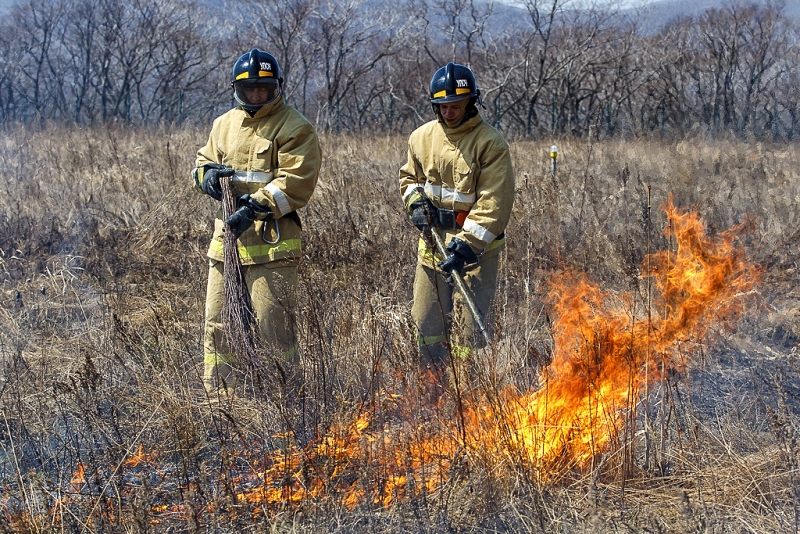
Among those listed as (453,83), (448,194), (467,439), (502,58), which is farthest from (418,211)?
(502,58)

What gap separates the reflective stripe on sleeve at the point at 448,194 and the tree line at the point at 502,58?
14.9m

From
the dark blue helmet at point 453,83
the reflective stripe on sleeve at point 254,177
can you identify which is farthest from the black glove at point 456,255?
the reflective stripe on sleeve at point 254,177

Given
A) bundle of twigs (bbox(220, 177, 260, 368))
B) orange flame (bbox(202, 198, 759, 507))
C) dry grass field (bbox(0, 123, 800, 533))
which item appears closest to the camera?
dry grass field (bbox(0, 123, 800, 533))

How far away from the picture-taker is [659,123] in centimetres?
2458

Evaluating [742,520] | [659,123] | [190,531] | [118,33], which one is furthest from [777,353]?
[118,33]

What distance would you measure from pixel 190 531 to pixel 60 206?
20.8ft

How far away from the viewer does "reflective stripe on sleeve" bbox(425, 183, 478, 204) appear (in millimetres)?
3809

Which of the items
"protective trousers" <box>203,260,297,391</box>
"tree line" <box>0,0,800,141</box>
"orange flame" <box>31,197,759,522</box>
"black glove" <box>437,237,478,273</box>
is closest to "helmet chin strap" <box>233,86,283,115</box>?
"protective trousers" <box>203,260,297,391</box>

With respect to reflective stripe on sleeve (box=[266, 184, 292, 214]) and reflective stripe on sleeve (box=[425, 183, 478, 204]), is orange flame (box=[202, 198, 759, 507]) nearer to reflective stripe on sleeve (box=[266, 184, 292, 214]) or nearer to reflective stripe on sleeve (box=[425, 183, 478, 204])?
reflective stripe on sleeve (box=[425, 183, 478, 204])

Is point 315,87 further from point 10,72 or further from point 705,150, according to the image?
point 705,150

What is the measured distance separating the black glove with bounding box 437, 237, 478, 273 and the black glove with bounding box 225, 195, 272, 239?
973 millimetres

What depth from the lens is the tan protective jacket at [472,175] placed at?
3680mm

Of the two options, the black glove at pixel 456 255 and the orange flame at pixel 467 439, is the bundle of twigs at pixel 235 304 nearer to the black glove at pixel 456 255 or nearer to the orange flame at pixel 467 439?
the orange flame at pixel 467 439

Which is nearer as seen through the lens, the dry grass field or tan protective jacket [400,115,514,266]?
the dry grass field
